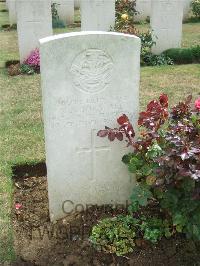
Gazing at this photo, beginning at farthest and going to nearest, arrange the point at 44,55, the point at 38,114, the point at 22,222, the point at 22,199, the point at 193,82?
the point at 193,82 < the point at 38,114 < the point at 22,199 < the point at 22,222 < the point at 44,55

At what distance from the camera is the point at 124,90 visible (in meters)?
3.55

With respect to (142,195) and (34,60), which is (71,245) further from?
(34,60)

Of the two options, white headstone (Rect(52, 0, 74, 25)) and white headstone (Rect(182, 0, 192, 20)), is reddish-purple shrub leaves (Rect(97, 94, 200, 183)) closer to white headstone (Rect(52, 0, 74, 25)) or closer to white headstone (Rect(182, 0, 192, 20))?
white headstone (Rect(52, 0, 74, 25))

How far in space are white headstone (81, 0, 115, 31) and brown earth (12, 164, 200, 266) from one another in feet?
21.4

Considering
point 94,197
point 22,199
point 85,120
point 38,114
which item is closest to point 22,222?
point 22,199

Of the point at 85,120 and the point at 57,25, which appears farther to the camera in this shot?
the point at 57,25

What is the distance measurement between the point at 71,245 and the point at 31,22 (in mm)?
6262

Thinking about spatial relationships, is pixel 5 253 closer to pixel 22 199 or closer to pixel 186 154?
pixel 22 199

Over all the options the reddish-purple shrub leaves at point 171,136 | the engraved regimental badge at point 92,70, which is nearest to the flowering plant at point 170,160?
the reddish-purple shrub leaves at point 171,136

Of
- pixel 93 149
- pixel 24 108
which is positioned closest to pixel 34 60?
pixel 24 108

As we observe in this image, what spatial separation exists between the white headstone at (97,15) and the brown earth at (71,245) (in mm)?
6520

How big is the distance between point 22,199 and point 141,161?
1351 millimetres

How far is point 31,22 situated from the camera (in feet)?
29.0

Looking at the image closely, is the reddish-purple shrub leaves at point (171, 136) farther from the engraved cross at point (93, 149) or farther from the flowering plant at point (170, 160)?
the engraved cross at point (93, 149)
